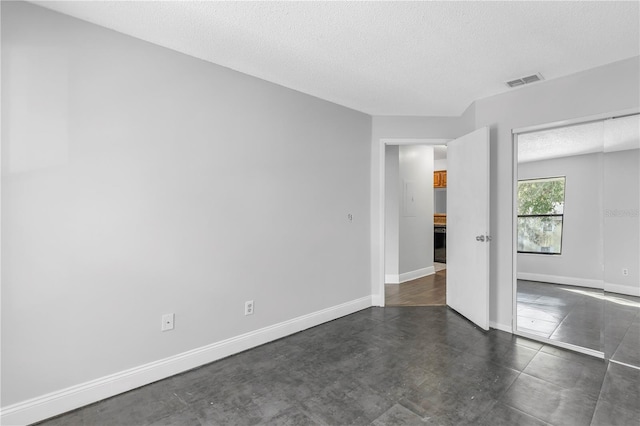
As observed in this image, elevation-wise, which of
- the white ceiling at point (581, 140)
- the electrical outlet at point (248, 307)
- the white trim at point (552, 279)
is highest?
the white ceiling at point (581, 140)

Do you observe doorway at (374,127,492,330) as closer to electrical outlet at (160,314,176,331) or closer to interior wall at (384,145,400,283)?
interior wall at (384,145,400,283)

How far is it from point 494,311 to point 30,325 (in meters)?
4.01

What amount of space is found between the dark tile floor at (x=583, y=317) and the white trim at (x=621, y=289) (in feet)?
0.11

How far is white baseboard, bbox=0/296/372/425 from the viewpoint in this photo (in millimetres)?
1847

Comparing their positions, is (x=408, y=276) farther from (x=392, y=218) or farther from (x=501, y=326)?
(x=501, y=326)

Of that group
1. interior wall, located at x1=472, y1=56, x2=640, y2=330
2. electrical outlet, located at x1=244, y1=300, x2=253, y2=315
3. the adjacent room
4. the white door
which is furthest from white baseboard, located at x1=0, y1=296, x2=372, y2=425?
interior wall, located at x1=472, y1=56, x2=640, y2=330

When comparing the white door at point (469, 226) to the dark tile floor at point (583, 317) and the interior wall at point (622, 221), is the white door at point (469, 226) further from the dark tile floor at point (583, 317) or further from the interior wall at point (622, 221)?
the interior wall at point (622, 221)

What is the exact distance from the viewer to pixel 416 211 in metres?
5.75

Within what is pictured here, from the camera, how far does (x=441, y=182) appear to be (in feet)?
25.2

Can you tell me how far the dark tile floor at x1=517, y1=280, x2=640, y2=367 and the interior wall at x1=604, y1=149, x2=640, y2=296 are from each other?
165 millimetres

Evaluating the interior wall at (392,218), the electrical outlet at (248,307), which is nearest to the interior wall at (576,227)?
the interior wall at (392,218)

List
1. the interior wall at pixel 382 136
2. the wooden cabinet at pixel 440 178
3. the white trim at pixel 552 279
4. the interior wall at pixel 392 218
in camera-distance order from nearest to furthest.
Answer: the white trim at pixel 552 279, the interior wall at pixel 382 136, the interior wall at pixel 392 218, the wooden cabinet at pixel 440 178

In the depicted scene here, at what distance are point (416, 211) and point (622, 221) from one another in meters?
3.18

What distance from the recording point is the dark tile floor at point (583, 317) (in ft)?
8.96
